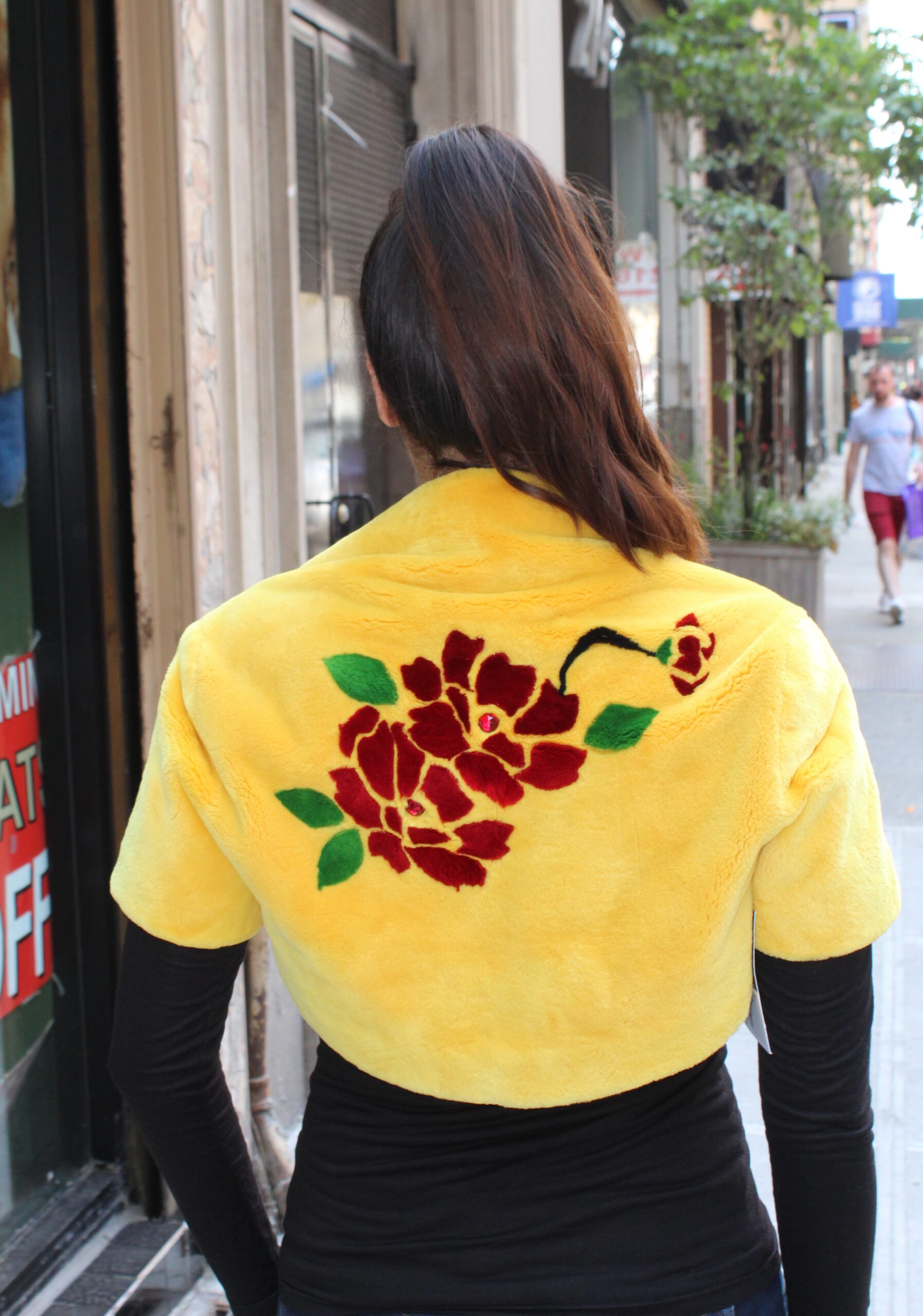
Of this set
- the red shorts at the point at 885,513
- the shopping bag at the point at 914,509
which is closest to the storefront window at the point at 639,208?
the red shorts at the point at 885,513

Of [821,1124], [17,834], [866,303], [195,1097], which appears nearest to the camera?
[821,1124]

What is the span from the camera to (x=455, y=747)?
1148mm

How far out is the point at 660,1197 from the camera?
114 centimetres

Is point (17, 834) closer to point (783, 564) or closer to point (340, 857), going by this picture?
point (340, 857)

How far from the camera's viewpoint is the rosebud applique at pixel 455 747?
3.62 ft

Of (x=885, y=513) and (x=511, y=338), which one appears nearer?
(x=511, y=338)

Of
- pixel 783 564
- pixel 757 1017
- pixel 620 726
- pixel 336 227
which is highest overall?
pixel 336 227

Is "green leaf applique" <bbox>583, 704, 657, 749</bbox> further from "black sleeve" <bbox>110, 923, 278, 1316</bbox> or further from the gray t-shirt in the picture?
the gray t-shirt

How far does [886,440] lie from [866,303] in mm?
9131

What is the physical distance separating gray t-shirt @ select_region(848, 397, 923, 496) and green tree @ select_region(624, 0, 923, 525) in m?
1.73

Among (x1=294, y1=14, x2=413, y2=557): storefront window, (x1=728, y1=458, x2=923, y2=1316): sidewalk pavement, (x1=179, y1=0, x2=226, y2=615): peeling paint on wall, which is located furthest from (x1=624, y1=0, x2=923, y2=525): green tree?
(x1=179, y1=0, x2=226, y2=615): peeling paint on wall

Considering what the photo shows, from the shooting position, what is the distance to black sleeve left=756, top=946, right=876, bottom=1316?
3.82ft

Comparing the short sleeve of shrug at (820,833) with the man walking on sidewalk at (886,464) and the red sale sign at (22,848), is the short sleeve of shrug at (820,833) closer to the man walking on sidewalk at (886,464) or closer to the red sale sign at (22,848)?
the red sale sign at (22,848)

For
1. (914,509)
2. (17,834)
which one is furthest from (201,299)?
(914,509)
